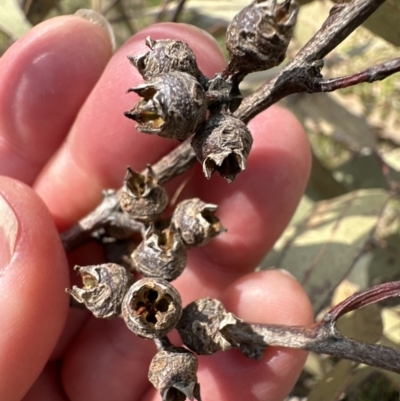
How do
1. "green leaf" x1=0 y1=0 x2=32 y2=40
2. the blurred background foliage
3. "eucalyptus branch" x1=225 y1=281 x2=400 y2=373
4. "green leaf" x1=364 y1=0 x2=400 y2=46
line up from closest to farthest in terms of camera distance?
"eucalyptus branch" x1=225 y1=281 x2=400 y2=373
"green leaf" x1=364 y1=0 x2=400 y2=46
the blurred background foliage
"green leaf" x1=0 y1=0 x2=32 y2=40

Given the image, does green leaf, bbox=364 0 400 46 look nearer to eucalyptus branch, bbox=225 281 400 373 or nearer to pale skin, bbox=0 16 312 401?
pale skin, bbox=0 16 312 401

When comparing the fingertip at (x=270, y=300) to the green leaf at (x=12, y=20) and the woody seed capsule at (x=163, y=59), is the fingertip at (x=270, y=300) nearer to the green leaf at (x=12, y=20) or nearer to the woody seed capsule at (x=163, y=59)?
the woody seed capsule at (x=163, y=59)

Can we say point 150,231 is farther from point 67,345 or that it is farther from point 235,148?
point 67,345

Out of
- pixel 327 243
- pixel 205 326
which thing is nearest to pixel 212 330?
pixel 205 326

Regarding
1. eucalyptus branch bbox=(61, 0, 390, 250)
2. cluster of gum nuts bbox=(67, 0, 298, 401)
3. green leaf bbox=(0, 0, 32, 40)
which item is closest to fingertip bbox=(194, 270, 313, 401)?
cluster of gum nuts bbox=(67, 0, 298, 401)

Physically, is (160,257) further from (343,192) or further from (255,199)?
(343,192)

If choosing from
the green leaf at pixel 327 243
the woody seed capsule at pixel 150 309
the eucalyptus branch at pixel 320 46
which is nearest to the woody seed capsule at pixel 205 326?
the woody seed capsule at pixel 150 309

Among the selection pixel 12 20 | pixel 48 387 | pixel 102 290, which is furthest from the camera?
pixel 12 20
